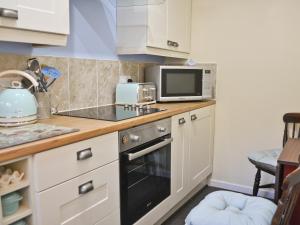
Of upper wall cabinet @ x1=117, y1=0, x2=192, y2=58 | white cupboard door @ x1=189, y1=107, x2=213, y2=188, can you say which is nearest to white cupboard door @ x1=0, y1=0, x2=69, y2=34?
upper wall cabinet @ x1=117, y1=0, x2=192, y2=58

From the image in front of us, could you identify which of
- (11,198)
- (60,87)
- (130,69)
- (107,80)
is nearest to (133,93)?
(107,80)

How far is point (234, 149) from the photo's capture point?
276cm

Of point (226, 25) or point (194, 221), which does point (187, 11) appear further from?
point (194, 221)

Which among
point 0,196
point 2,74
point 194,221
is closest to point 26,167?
point 0,196

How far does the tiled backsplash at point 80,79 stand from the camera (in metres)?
1.70

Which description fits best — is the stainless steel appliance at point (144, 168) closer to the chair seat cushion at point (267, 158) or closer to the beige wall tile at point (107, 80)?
the beige wall tile at point (107, 80)

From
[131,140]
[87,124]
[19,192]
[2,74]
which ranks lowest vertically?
[19,192]

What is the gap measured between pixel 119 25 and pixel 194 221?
1.59 m

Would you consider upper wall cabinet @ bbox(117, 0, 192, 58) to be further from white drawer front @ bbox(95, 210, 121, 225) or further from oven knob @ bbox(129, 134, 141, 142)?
white drawer front @ bbox(95, 210, 121, 225)

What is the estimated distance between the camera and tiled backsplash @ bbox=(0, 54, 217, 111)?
170 cm

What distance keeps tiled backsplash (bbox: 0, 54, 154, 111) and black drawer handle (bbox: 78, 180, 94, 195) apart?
2.26ft

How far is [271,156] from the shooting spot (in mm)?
2219

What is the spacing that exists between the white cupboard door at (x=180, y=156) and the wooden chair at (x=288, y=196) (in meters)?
1.06

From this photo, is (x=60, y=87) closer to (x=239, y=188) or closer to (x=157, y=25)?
(x=157, y=25)
